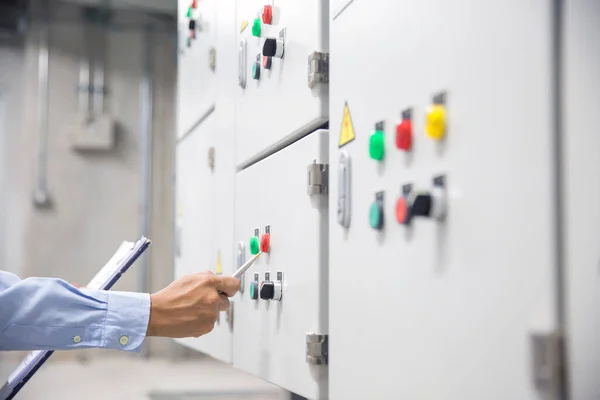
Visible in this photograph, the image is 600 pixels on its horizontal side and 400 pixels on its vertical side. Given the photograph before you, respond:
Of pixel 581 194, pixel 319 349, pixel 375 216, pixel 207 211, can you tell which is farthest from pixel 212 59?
pixel 581 194

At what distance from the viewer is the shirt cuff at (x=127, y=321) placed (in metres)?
1.24

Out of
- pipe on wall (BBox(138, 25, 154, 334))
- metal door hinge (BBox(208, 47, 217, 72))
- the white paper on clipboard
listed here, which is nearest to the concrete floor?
pipe on wall (BBox(138, 25, 154, 334))

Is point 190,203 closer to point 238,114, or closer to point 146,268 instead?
point 238,114

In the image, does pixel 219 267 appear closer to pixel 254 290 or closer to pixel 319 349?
pixel 254 290

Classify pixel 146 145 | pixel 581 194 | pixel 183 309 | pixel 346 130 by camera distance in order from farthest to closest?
pixel 146 145, pixel 183 309, pixel 346 130, pixel 581 194

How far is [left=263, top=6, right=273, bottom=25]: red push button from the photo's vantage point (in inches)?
61.9

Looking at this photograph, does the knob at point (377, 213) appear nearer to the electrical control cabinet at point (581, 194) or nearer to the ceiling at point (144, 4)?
the electrical control cabinet at point (581, 194)

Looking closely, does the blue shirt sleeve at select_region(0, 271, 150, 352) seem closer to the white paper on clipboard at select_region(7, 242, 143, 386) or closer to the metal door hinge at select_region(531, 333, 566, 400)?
the white paper on clipboard at select_region(7, 242, 143, 386)

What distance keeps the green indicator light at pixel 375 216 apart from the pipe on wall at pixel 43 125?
4.25m

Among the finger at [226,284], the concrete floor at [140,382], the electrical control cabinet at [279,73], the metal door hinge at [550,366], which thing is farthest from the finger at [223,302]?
the concrete floor at [140,382]

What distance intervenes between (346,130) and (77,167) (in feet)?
13.5

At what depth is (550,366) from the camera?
0.64 m

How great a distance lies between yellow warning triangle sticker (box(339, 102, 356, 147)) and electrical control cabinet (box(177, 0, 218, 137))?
3.47 ft

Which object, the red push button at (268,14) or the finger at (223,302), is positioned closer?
the finger at (223,302)
